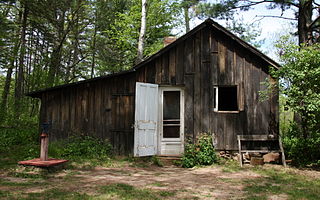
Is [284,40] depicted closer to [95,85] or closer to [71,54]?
[95,85]

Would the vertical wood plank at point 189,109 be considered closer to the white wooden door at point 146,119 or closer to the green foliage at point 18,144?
the white wooden door at point 146,119

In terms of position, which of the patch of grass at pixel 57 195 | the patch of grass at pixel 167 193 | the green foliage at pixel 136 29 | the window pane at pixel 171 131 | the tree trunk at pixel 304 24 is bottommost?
the patch of grass at pixel 167 193

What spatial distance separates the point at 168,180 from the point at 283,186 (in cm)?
259

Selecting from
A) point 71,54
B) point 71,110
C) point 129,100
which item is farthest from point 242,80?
point 71,54

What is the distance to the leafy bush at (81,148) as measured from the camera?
28.5 feet

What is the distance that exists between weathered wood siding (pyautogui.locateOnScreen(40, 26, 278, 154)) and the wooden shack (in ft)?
0.10

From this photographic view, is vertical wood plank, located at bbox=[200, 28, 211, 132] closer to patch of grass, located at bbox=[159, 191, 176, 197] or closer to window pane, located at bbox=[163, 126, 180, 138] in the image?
window pane, located at bbox=[163, 126, 180, 138]

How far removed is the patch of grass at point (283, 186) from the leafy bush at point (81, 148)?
5.01m

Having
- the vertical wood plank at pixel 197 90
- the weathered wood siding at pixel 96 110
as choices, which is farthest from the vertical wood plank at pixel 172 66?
the weathered wood siding at pixel 96 110

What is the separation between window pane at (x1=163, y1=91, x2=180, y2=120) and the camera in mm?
9273

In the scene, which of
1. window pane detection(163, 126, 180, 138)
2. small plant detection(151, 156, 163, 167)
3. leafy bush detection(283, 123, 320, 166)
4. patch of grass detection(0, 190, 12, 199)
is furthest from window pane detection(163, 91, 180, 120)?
patch of grass detection(0, 190, 12, 199)

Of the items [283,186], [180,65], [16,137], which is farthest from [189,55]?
[16,137]

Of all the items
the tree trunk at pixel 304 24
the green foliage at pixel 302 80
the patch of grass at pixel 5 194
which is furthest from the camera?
the tree trunk at pixel 304 24

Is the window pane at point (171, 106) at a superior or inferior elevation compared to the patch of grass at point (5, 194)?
superior
